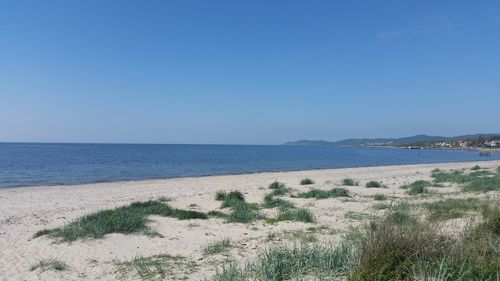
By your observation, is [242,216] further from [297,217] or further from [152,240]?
[152,240]

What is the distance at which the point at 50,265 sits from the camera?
7223 millimetres

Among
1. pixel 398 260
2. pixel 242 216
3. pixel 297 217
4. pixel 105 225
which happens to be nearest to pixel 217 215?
pixel 242 216

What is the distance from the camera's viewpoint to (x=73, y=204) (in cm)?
1688

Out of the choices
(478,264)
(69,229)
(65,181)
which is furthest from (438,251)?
(65,181)

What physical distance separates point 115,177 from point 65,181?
5006mm

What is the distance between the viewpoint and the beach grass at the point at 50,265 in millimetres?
7137

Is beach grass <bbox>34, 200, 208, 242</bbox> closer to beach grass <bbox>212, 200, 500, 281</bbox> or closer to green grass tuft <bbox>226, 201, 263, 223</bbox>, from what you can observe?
green grass tuft <bbox>226, 201, 263, 223</bbox>

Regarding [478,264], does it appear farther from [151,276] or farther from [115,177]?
[115,177]

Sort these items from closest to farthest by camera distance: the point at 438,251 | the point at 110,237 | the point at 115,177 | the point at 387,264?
1. the point at 387,264
2. the point at 438,251
3. the point at 110,237
4. the point at 115,177

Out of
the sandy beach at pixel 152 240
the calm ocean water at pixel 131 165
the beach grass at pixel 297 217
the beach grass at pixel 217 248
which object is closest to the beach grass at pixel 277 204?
the sandy beach at pixel 152 240

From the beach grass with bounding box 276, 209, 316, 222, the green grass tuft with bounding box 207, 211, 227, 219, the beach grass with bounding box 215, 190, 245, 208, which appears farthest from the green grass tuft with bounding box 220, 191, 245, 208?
the beach grass with bounding box 276, 209, 316, 222

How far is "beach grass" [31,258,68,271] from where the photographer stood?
714 cm

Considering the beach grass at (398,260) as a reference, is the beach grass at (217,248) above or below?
below

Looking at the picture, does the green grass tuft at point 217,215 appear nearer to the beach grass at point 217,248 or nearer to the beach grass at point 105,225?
the beach grass at point 105,225
